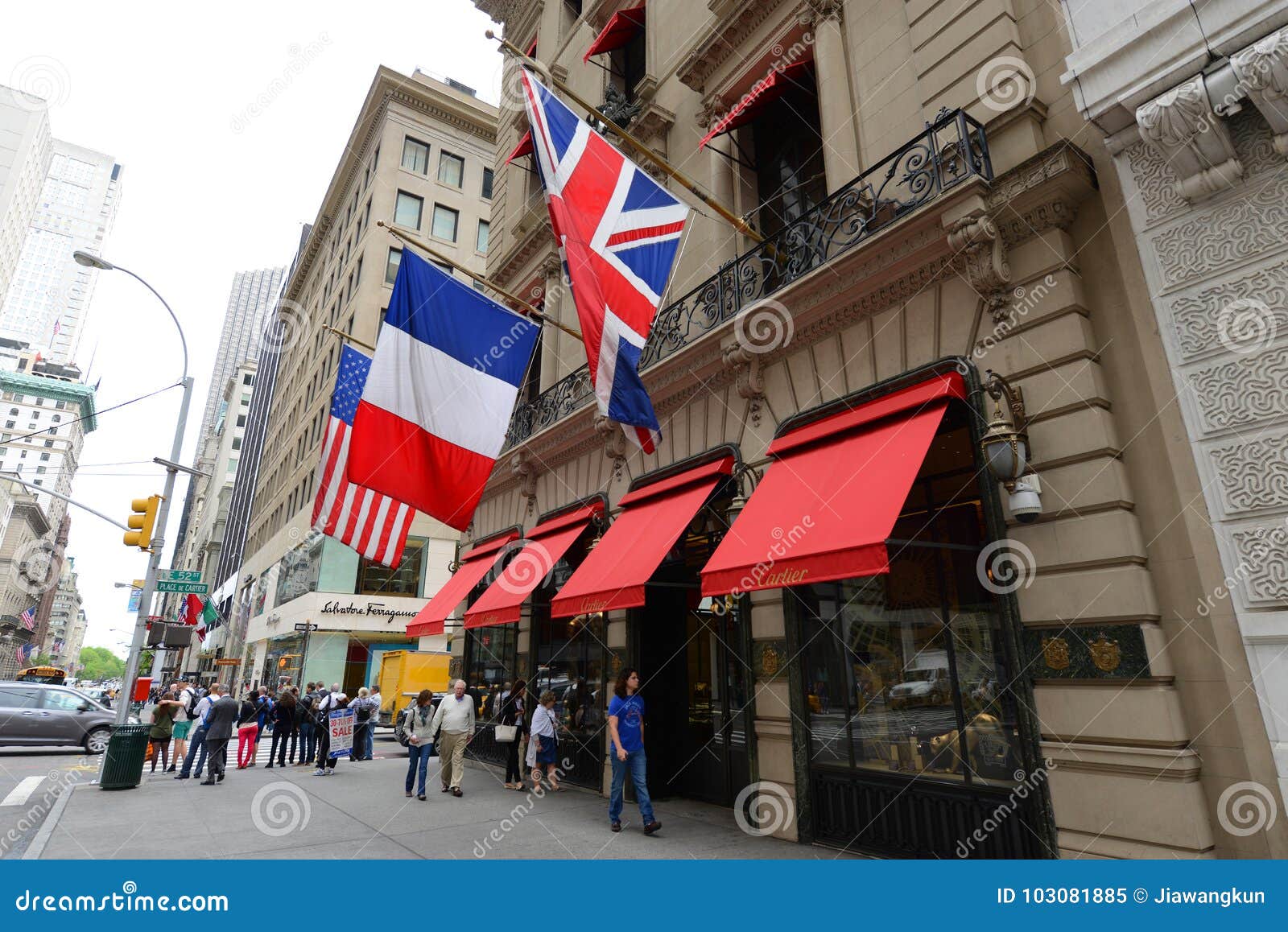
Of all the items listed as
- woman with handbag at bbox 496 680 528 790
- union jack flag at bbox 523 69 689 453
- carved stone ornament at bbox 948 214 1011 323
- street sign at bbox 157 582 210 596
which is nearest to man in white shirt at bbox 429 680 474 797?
woman with handbag at bbox 496 680 528 790

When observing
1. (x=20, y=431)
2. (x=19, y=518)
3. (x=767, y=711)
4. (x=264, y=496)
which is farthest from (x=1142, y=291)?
(x=20, y=431)

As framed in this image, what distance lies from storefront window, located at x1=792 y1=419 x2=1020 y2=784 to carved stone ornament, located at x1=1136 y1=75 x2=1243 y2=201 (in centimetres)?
335

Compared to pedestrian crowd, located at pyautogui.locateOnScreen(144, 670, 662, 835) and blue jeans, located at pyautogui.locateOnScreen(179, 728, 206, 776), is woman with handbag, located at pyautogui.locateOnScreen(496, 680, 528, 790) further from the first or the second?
blue jeans, located at pyautogui.locateOnScreen(179, 728, 206, 776)

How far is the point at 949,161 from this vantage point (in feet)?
27.3

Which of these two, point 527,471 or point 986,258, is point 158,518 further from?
point 986,258

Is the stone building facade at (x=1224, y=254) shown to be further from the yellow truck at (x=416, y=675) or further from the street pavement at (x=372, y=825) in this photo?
the yellow truck at (x=416, y=675)

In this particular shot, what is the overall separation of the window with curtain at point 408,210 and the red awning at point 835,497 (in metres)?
40.6

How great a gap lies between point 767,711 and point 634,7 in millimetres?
16481

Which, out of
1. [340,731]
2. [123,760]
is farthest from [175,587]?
[340,731]

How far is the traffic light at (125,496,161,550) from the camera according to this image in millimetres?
16062

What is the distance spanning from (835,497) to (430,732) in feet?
30.4

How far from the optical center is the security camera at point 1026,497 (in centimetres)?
675

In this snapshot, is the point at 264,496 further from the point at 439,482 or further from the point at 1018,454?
the point at 1018,454

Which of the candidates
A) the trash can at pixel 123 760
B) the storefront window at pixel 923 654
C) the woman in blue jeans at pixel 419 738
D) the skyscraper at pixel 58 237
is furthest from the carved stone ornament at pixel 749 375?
the skyscraper at pixel 58 237
